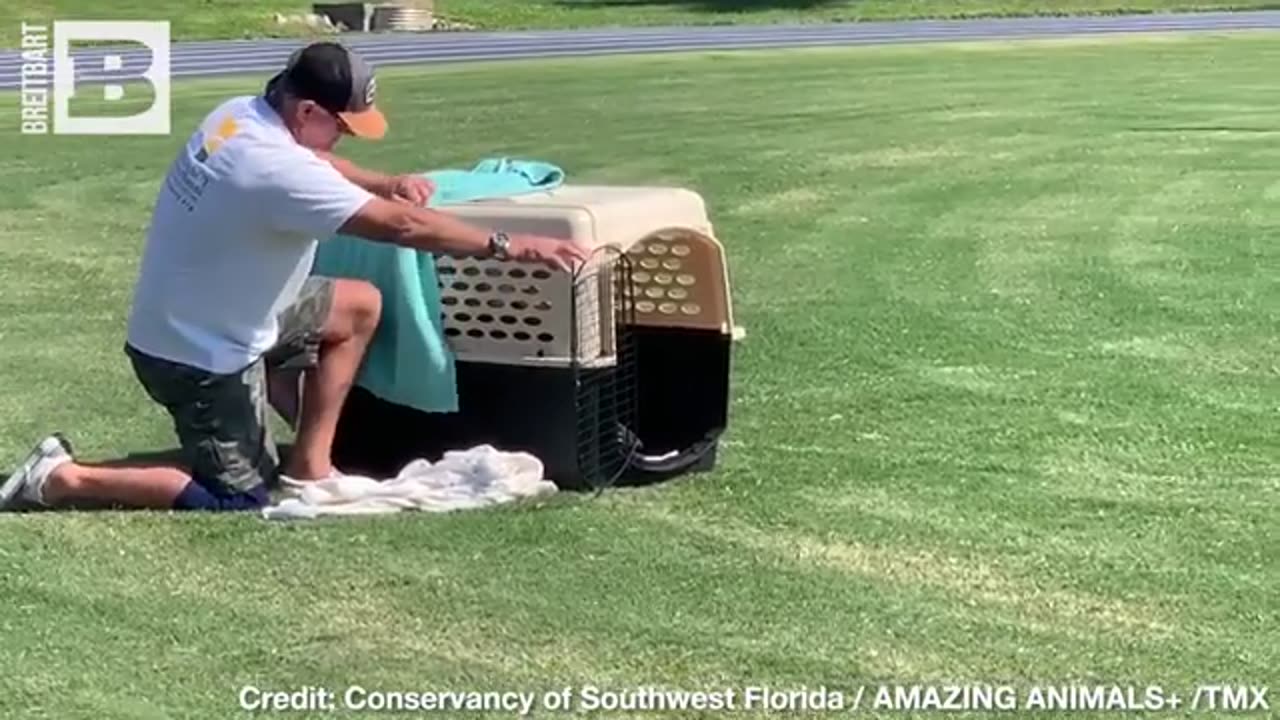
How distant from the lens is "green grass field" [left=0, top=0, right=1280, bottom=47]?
33312 millimetres

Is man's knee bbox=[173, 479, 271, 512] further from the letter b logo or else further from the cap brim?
the letter b logo

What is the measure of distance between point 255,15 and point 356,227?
103ft

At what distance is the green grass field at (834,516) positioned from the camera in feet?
12.6

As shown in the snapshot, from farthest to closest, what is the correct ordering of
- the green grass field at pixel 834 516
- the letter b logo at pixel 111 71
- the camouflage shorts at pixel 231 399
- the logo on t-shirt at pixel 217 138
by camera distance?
the letter b logo at pixel 111 71
the camouflage shorts at pixel 231 399
the logo on t-shirt at pixel 217 138
the green grass field at pixel 834 516

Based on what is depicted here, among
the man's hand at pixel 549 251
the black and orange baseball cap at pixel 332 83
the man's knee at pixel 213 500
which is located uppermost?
the black and orange baseball cap at pixel 332 83

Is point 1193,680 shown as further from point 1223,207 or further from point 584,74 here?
point 584,74

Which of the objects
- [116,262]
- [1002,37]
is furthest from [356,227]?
[1002,37]

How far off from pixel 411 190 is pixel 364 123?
0.88ft

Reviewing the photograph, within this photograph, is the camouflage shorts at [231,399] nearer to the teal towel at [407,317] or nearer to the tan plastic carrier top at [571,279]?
the teal towel at [407,317]

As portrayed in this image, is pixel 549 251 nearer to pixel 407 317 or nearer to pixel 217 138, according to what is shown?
pixel 407 317

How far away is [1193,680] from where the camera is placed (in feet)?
12.2

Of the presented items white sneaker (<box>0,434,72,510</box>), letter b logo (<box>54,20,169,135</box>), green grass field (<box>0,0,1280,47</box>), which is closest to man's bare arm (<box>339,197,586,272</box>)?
white sneaker (<box>0,434,72,510</box>)

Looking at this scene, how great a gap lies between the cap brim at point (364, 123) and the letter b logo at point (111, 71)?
10.4 m

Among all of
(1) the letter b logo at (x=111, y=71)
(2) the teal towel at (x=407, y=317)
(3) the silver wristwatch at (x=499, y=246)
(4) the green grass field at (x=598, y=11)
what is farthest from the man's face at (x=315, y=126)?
(4) the green grass field at (x=598, y=11)
